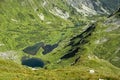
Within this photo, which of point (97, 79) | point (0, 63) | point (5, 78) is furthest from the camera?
point (0, 63)

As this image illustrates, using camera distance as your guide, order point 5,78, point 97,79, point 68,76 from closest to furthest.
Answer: point 5,78 → point 97,79 → point 68,76

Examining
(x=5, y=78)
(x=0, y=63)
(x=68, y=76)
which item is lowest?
(x=5, y=78)

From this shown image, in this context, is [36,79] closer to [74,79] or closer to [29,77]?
[29,77]

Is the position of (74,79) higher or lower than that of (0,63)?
lower

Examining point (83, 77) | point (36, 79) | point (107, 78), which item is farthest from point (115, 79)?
point (36, 79)

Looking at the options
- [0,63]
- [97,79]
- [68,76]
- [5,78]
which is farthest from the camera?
[0,63]

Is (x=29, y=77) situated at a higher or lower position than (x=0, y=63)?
lower

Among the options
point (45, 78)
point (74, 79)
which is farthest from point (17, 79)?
point (74, 79)

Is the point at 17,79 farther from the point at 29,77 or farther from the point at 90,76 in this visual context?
the point at 90,76

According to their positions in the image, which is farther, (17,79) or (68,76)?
(68,76)
